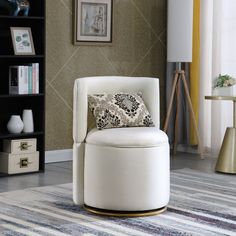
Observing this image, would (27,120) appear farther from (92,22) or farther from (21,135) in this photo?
(92,22)

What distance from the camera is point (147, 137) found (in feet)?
13.0

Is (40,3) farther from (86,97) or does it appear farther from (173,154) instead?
(173,154)

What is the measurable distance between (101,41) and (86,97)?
7.44ft

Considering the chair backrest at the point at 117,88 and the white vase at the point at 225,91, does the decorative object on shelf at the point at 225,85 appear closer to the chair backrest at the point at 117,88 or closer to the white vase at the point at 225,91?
the white vase at the point at 225,91

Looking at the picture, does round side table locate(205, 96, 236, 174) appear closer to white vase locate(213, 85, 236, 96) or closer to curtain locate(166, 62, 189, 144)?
white vase locate(213, 85, 236, 96)

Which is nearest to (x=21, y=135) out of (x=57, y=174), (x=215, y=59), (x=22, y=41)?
(x=57, y=174)

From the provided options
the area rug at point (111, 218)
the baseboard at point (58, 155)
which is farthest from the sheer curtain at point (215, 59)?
the area rug at point (111, 218)

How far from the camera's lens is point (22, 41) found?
18.1 feet

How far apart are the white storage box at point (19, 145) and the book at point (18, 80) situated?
1.35 feet

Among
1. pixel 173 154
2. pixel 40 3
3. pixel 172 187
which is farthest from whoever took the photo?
pixel 173 154

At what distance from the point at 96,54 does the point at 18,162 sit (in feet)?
4.83

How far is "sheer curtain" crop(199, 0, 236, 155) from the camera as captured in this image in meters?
6.37

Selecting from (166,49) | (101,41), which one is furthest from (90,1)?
(166,49)

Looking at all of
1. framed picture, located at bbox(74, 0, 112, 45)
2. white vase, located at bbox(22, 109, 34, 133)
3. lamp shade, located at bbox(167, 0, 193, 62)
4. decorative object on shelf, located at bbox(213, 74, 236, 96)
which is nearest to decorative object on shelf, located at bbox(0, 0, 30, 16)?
framed picture, located at bbox(74, 0, 112, 45)
